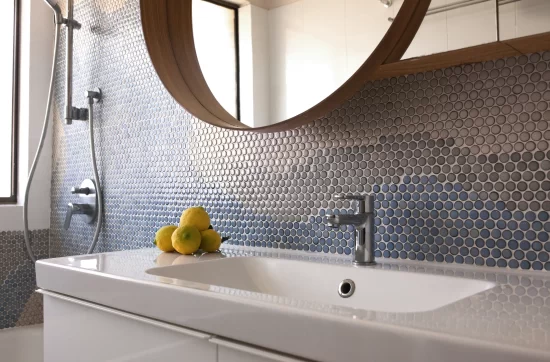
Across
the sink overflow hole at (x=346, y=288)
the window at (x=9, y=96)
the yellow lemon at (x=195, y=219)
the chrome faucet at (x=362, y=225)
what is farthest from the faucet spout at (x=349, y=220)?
the window at (x=9, y=96)

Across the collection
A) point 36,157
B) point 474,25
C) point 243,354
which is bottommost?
point 243,354

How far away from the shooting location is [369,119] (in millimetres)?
1155

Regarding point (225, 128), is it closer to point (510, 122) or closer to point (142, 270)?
point (142, 270)

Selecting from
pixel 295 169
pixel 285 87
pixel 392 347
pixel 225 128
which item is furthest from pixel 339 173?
pixel 392 347

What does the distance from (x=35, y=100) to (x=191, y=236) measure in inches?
53.7

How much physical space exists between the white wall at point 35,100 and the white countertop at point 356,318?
1328mm

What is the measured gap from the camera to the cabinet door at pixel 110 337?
0.84m

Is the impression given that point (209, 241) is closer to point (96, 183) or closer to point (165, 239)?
point (165, 239)

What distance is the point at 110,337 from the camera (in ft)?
3.28

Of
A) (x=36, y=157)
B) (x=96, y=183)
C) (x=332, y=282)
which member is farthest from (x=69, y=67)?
(x=332, y=282)

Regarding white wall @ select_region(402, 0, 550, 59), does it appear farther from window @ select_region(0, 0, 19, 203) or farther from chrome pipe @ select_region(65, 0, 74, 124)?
window @ select_region(0, 0, 19, 203)

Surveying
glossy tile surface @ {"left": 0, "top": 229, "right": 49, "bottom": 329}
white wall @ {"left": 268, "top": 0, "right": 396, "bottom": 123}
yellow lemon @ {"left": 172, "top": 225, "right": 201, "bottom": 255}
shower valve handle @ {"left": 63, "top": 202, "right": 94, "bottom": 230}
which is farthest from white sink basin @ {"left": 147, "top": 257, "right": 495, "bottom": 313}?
glossy tile surface @ {"left": 0, "top": 229, "right": 49, "bottom": 329}

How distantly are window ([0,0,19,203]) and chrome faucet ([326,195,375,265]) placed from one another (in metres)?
1.73

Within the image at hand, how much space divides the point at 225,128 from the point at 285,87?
225 millimetres
